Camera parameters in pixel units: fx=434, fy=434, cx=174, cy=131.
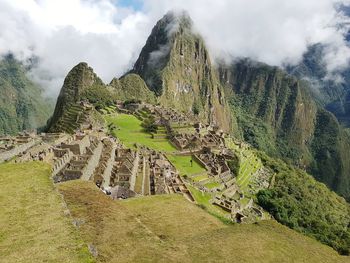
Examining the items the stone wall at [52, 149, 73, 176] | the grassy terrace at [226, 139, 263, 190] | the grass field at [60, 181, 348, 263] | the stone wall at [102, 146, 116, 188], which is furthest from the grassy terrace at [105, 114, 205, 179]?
the grass field at [60, 181, 348, 263]

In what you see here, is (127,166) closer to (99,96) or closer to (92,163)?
(92,163)

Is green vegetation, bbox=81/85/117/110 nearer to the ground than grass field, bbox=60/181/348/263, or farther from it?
farther from it

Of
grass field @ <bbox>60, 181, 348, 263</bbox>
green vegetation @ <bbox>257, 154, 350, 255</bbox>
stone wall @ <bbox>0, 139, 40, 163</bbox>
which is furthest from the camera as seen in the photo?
green vegetation @ <bbox>257, 154, 350, 255</bbox>

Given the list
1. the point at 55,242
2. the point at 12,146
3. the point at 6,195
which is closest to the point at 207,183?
the point at 12,146

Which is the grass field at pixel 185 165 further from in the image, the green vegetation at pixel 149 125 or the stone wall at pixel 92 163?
the stone wall at pixel 92 163

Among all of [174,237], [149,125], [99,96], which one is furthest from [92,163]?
[99,96]

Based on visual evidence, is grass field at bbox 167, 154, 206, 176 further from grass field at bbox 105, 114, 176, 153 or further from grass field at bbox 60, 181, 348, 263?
grass field at bbox 60, 181, 348, 263

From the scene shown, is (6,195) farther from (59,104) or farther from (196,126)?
(59,104)
